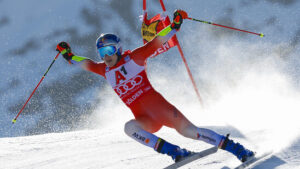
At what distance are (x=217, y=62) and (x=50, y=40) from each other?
4413cm

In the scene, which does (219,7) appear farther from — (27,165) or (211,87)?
(27,165)

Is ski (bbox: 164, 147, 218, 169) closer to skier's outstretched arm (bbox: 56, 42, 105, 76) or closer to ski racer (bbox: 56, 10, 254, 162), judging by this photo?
ski racer (bbox: 56, 10, 254, 162)

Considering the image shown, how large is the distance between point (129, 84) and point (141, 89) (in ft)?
0.48

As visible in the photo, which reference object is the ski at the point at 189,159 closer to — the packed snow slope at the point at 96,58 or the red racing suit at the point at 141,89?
the red racing suit at the point at 141,89

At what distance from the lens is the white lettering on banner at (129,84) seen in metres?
4.25

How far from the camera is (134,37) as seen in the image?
8275 centimetres

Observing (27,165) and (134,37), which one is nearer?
(27,165)

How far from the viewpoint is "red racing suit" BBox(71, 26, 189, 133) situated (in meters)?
4.21

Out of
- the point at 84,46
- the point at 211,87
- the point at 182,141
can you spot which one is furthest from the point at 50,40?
the point at 182,141

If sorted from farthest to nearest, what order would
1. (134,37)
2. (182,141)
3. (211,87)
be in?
(134,37) < (211,87) < (182,141)

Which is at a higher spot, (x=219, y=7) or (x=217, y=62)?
(x=219, y=7)

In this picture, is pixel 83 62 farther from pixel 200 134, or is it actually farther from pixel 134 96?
pixel 200 134

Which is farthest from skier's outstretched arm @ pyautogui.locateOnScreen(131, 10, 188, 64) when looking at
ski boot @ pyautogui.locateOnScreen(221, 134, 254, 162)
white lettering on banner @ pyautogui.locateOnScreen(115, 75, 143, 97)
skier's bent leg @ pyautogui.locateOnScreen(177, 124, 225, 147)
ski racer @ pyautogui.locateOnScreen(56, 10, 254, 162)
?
ski boot @ pyautogui.locateOnScreen(221, 134, 254, 162)

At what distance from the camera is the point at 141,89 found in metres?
4.27
